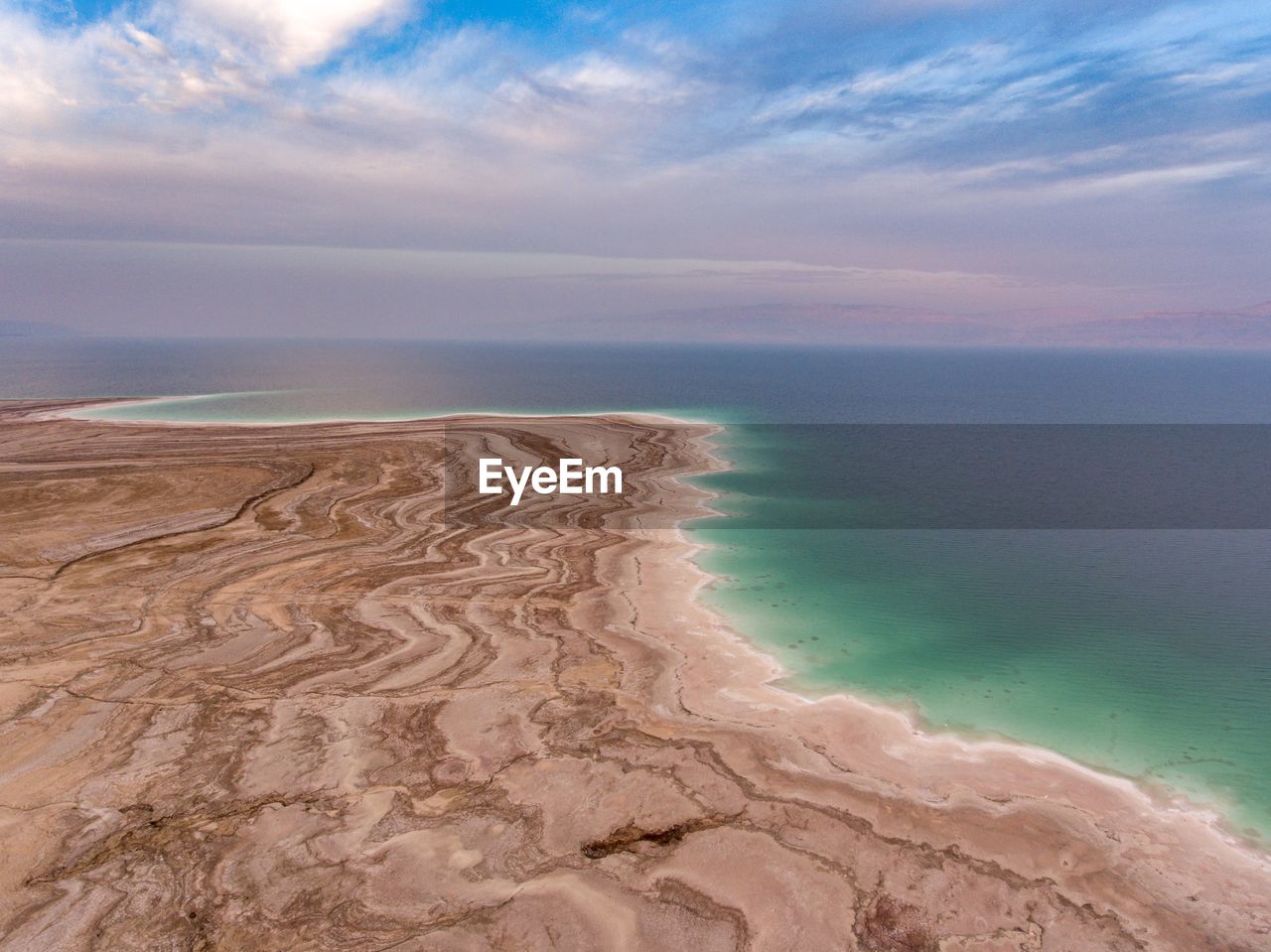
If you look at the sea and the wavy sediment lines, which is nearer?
the wavy sediment lines

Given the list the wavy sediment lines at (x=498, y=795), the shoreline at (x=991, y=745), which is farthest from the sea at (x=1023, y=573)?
the wavy sediment lines at (x=498, y=795)

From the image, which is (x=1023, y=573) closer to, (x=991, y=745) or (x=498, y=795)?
(x=991, y=745)

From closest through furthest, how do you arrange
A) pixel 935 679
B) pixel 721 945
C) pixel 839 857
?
pixel 721 945
pixel 839 857
pixel 935 679

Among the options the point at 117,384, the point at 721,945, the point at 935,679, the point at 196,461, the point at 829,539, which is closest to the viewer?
the point at 721,945

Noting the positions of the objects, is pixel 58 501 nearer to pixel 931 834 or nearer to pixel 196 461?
pixel 196 461

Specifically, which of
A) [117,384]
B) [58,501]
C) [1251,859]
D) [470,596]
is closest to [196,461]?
[58,501]

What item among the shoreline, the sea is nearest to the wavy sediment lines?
the shoreline

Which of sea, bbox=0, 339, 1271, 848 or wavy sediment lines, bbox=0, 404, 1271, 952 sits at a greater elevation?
sea, bbox=0, 339, 1271, 848

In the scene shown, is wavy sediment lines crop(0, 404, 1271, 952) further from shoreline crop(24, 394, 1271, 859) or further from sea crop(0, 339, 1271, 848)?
sea crop(0, 339, 1271, 848)
